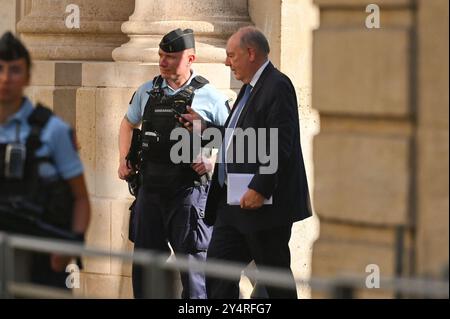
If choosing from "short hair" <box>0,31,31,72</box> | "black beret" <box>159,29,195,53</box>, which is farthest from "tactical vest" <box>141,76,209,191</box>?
"short hair" <box>0,31,31,72</box>

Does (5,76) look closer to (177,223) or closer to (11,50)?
(11,50)

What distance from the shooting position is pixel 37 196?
7008 millimetres

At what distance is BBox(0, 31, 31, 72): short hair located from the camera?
7152mm

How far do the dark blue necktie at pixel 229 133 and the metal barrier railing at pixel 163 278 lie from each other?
217cm

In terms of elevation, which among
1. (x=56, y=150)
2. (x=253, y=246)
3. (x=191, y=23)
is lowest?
(x=253, y=246)

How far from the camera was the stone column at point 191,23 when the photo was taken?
37.0 ft

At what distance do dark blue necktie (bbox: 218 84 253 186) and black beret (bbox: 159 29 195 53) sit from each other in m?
1.08

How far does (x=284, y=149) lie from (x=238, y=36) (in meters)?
0.75

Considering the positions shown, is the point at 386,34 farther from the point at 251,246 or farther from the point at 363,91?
the point at 251,246

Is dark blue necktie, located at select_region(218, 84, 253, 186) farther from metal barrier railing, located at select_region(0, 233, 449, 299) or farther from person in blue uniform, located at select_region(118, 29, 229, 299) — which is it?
metal barrier railing, located at select_region(0, 233, 449, 299)

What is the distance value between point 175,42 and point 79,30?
2297 mm

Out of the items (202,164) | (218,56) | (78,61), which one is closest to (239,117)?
(202,164)

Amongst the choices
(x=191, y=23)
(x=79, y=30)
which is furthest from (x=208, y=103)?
(x=79, y=30)

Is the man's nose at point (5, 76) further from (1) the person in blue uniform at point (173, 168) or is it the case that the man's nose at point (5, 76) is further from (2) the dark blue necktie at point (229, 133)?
(1) the person in blue uniform at point (173, 168)
